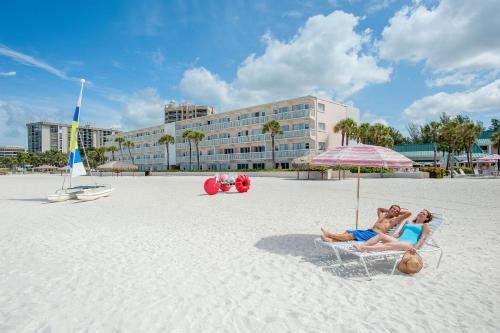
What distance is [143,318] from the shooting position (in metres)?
4.14

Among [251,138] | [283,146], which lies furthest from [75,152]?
[251,138]

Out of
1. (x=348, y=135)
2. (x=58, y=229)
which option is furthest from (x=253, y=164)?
(x=58, y=229)

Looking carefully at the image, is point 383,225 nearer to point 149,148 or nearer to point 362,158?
point 362,158

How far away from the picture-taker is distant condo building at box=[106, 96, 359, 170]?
49.8 m

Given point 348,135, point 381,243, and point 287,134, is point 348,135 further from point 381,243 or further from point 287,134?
point 381,243

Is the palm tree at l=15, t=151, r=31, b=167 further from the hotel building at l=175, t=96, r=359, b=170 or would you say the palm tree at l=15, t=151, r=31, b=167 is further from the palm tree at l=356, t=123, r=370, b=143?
the palm tree at l=356, t=123, r=370, b=143

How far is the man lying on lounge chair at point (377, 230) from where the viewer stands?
6.40m

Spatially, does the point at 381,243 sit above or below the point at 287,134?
below

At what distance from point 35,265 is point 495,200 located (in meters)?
17.9

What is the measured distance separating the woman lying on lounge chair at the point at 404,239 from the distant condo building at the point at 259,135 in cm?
3654

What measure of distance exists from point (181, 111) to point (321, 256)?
130883 millimetres

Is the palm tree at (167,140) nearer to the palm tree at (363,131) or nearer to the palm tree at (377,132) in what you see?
the palm tree at (363,131)

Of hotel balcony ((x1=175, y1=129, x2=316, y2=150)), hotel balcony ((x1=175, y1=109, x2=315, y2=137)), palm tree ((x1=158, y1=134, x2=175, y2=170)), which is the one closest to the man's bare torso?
hotel balcony ((x1=175, y1=129, x2=316, y2=150))

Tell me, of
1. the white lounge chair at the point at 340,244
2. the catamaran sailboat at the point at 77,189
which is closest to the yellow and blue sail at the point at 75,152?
the catamaran sailboat at the point at 77,189
